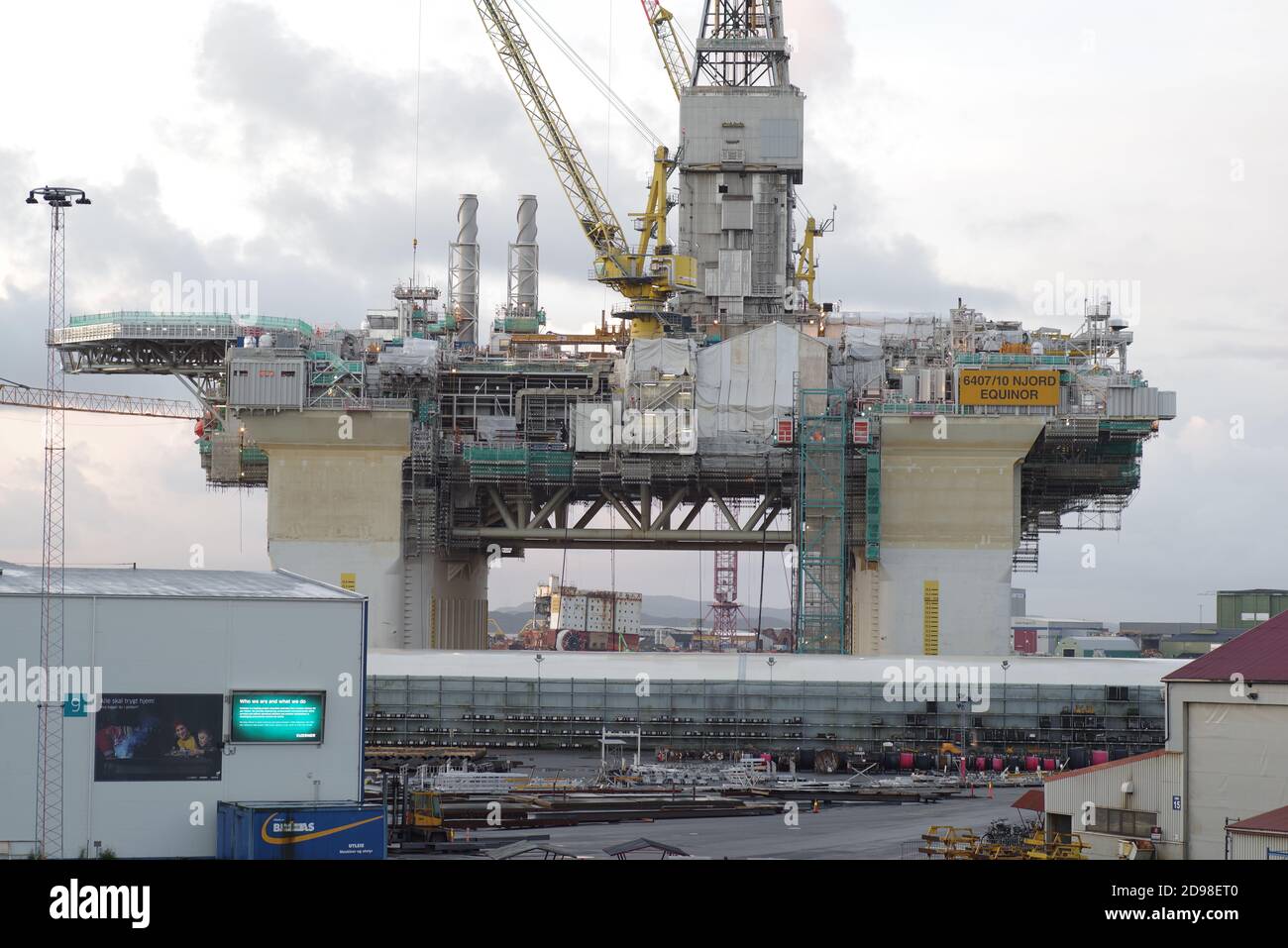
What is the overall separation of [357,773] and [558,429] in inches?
2227

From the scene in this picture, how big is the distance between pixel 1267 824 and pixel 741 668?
4252cm

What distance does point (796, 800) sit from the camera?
68.1m

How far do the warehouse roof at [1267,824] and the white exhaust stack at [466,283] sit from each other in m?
78.5

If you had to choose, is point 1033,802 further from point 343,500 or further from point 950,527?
point 343,500

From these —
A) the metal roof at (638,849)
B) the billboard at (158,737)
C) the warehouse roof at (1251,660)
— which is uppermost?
the warehouse roof at (1251,660)

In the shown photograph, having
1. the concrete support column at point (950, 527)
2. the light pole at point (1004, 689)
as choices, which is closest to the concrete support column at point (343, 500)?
the concrete support column at point (950, 527)

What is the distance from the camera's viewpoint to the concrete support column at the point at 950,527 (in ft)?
319

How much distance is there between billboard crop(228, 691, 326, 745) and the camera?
46.4 meters

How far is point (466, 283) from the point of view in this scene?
116m

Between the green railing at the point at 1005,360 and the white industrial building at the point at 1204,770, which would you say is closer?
the white industrial building at the point at 1204,770

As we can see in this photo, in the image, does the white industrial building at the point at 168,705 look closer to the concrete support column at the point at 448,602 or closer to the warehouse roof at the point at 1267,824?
the warehouse roof at the point at 1267,824

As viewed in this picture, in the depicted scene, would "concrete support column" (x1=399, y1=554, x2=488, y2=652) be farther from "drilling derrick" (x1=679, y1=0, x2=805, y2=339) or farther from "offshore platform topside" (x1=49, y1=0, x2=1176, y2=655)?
"drilling derrick" (x1=679, y1=0, x2=805, y2=339)

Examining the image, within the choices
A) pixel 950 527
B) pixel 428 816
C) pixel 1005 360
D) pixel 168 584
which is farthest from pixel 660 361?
pixel 168 584
